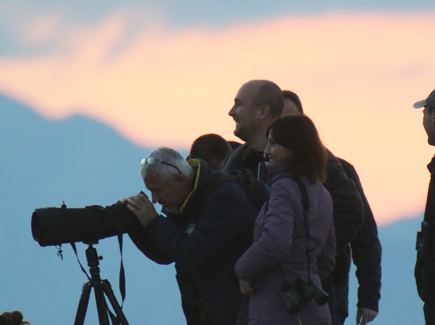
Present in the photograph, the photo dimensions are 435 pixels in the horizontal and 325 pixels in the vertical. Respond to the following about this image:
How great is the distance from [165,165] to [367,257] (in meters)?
1.25

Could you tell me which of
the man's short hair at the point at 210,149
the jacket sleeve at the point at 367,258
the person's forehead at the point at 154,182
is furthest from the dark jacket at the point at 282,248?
the man's short hair at the point at 210,149

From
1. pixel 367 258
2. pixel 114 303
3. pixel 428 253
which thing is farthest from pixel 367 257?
pixel 114 303

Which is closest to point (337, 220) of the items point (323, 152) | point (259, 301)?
point (323, 152)

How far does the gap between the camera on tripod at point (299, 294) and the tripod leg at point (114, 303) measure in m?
0.88

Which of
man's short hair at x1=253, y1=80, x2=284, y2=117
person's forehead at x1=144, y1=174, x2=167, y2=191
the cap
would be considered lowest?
person's forehead at x1=144, y1=174, x2=167, y2=191

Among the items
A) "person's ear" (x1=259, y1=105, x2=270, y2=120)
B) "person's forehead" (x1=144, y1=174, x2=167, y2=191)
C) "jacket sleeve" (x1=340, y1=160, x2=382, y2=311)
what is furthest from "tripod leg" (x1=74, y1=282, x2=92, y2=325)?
"jacket sleeve" (x1=340, y1=160, x2=382, y2=311)

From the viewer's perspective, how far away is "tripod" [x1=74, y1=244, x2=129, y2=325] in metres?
3.20

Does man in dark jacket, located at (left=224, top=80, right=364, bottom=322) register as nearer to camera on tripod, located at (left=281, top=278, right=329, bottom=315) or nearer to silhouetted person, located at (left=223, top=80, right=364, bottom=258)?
silhouetted person, located at (left=223, top=80, right=364, bottom=258)

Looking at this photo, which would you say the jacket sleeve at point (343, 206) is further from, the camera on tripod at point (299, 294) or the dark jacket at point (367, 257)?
the camera on tripod at point (299, 294)

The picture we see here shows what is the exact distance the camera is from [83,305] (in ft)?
10.5

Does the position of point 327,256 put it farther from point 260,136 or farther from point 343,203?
point 260,136

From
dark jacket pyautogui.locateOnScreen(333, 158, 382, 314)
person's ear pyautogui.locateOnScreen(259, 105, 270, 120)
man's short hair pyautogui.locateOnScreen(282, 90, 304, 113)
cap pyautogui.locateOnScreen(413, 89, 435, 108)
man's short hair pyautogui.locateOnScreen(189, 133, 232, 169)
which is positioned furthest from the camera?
man's short hair pyautogui.locateOnScreen(189, 133, 232, 169)

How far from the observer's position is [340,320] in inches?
137

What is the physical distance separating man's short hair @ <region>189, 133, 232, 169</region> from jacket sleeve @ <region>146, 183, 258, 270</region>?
123 centimetres
